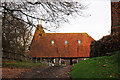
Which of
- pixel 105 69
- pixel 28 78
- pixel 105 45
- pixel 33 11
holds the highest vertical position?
pixel 33 11

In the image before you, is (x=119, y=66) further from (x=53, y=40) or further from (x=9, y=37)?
(x=53, y=40)

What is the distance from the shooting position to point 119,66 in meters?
5.70

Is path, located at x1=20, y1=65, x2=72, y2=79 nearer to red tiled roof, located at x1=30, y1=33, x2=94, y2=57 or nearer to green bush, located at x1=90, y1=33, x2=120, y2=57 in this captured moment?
green bush, located at x1=90, y1=33, x2=120, y2=57

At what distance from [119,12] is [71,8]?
2661 millimetres

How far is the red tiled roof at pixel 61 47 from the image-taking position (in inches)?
785

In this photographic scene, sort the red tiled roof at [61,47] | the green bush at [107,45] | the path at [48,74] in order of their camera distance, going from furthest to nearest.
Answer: the red tiled roof at [61,47]
the green bush at [107,45]
the path at [48,74]

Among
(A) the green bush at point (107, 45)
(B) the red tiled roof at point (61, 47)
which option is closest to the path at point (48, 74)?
(A) the green bush at point (107, 45)

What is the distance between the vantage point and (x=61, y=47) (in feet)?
67.1

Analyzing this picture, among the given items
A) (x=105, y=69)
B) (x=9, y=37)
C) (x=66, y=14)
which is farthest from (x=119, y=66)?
(x=9, y=37)

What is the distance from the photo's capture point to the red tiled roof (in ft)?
65.4

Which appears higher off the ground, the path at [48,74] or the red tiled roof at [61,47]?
the red tiled roof at [61,47]

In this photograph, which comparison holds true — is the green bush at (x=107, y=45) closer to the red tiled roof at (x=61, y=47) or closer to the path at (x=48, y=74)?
the path at (x=48, y=74)

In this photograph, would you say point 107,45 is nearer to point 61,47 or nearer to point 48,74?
point 48,74

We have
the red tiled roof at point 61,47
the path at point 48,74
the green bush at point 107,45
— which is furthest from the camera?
the red tiled roof at point 61,47
